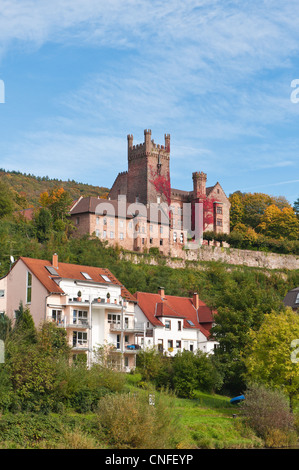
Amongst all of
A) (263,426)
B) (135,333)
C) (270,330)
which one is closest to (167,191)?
(135,333)

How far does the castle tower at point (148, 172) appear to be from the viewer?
109 metres

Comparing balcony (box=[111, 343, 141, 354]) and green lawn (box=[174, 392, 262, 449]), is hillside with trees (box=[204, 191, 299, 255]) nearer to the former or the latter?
balcony (box=[111, 343, 141, 354])

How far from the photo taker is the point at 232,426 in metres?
46.8

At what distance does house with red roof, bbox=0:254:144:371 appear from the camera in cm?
5531

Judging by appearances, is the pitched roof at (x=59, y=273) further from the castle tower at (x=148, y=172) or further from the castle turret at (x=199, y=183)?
the castle turret at (x=199, y=183)

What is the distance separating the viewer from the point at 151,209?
342ft

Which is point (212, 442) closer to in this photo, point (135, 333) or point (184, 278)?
point (135, 333)

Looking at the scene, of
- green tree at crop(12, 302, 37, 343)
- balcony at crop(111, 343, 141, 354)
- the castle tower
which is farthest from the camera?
the castle tower

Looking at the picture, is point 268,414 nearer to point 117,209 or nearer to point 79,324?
point 79,324

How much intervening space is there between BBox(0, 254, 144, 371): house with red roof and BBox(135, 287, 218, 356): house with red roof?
231cm

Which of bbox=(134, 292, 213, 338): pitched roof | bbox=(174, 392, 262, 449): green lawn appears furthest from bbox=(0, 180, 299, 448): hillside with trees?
bbox=(134, 292, 213, 338): pitched roof

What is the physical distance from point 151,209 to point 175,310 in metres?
37.6

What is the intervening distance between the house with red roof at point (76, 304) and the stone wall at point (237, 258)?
35327 mm

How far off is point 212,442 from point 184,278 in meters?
49.2
